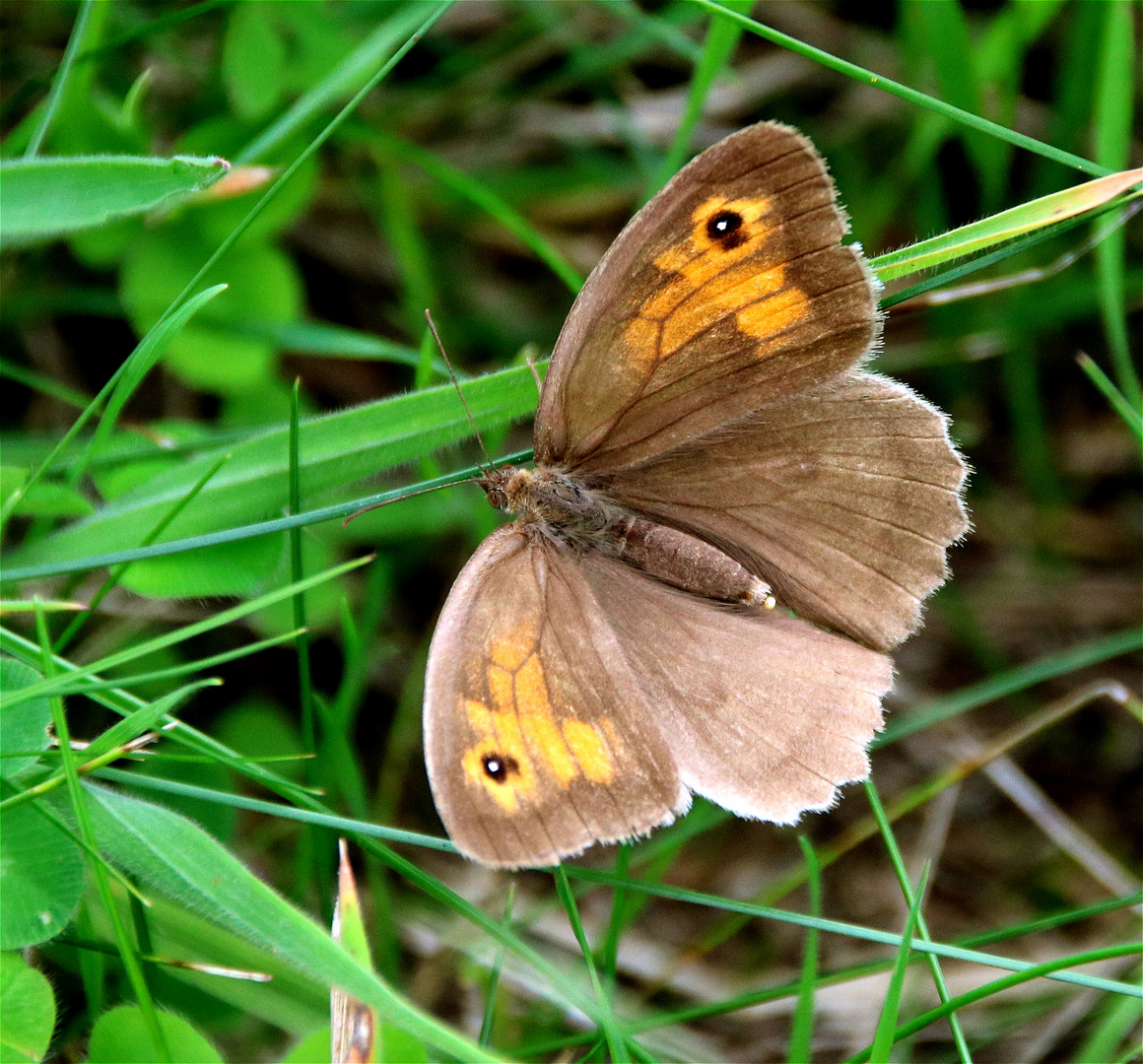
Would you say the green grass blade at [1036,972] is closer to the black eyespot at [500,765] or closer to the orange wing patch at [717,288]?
the black eyespot at [500,765]

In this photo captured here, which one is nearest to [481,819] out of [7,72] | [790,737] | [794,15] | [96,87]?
[790,737]

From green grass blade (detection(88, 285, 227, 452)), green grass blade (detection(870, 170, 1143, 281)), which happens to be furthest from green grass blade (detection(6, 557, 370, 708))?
green grass blade (detection(870, 170, 1143, 281))

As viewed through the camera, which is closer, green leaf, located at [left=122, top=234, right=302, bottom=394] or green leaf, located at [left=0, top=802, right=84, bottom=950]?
green leaf, located at [left=0, top=802, right=84, bottom=950]

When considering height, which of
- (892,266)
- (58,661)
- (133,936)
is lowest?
(133,936)

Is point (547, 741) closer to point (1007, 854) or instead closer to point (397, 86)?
point (1007, 854)

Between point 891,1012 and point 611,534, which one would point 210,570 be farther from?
point 891,1012

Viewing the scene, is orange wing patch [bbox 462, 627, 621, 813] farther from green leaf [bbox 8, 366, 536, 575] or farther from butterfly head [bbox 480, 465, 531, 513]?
green leaf [bbox 8, 366, 536, 575]

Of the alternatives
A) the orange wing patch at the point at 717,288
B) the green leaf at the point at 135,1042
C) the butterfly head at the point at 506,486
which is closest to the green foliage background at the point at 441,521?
the green leaf at the point at 135,1042

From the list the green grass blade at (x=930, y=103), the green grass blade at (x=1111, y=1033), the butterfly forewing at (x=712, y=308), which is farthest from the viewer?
the green grass blade at (x=1111, y=1033)
